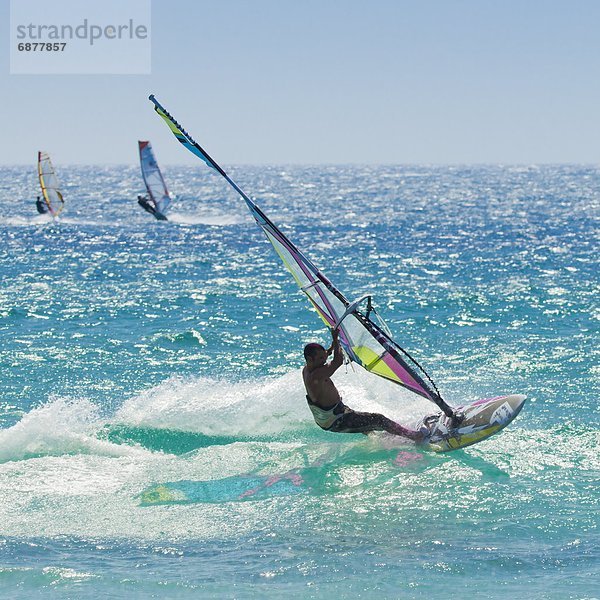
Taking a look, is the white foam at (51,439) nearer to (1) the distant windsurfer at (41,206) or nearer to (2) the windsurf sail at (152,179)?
(2) the windsurf sail at (152,179)

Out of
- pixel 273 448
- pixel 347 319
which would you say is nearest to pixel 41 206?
pixel 273 448

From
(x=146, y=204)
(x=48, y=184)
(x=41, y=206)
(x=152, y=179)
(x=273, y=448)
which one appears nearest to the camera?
(x=273, y=448)

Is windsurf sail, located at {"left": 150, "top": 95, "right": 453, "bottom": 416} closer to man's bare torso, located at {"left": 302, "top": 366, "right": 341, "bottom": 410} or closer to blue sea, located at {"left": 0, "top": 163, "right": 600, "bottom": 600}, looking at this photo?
man's bare torso, located at {"left": 302, "top": 366, "right": 341, "bottom": 410}

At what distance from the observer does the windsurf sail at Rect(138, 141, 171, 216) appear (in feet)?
133

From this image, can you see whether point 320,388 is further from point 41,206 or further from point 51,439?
point 41,206

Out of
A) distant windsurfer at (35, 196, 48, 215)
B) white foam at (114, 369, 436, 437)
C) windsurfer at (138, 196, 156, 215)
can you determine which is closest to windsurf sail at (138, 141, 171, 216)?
windsurfer at (138, 196, 156, 215)

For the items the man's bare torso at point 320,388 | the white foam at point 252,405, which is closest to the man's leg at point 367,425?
the man's bare torso at point 320,388

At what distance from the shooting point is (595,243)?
3516 centimetres

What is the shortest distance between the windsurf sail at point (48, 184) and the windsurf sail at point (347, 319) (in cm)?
2841

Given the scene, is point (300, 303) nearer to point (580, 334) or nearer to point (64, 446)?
point (580, 334)

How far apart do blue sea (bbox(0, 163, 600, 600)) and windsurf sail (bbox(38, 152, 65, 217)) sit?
12.5 metres

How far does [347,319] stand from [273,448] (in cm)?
220

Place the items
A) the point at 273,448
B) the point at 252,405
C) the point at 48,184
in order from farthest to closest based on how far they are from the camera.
→ the point at 48,184 → the point at 252,405 → the point at 273,448

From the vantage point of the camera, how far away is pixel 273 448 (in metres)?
11.7
